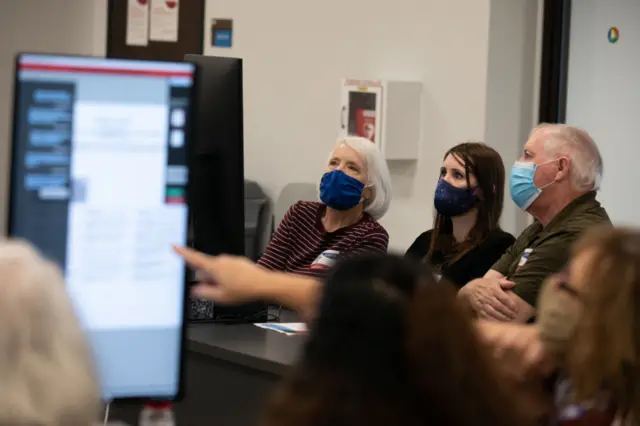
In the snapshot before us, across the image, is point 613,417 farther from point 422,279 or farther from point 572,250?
point 422,279

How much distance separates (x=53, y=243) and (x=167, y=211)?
0.59ft

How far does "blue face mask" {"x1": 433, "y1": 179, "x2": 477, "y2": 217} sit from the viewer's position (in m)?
3.95

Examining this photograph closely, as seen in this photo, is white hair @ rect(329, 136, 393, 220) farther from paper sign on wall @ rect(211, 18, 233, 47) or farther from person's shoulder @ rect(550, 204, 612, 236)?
paper sign on wall @ rect(211, 18, 233, 47)

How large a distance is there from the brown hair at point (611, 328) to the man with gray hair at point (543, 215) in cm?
203

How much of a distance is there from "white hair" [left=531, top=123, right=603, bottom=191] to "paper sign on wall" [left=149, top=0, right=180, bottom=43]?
3.15m

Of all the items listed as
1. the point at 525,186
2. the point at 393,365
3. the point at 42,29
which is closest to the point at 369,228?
the point at 525,186

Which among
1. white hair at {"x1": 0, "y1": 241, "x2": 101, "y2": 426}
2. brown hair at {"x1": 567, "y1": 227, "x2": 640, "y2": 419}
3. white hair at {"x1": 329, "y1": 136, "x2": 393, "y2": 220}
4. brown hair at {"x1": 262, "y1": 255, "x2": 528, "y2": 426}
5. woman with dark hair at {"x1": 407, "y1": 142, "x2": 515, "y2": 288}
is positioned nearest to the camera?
brown hair at {"x1": 262, "y1": 255, "x2": 528, "y2": 426}

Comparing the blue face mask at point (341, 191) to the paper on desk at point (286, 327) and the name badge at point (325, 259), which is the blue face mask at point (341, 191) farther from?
the paper on desk at point (286, 327)

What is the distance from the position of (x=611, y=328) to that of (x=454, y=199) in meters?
2.66

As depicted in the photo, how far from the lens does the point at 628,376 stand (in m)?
1.34

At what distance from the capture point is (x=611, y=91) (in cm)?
493

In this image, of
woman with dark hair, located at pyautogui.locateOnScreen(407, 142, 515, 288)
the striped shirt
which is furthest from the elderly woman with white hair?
woman with dark hair, located at pyautogui.locateOnScreen(407, 142, 515, 288)

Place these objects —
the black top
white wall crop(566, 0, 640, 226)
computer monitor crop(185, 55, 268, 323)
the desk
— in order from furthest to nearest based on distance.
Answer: white wall crop(566, 0, 640, 226) → the black top → computer monitor crop(185, 55, 268, 323) → the desk

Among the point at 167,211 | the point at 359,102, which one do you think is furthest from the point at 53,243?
the point at 359,102
